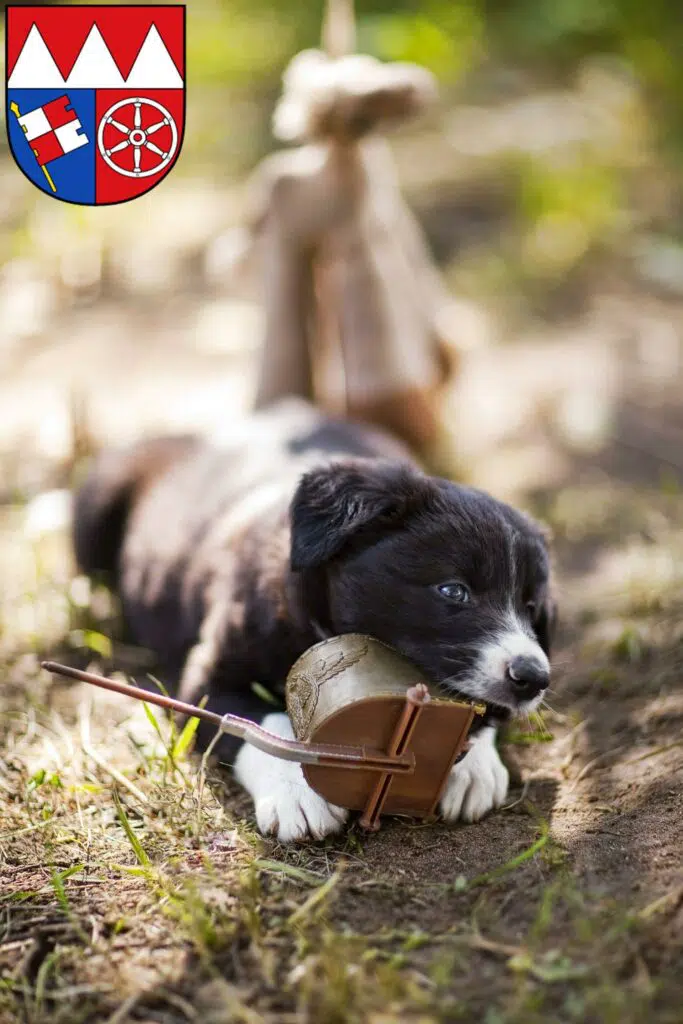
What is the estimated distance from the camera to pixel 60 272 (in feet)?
24.6

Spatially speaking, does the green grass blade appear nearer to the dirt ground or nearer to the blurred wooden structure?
the dirt ground

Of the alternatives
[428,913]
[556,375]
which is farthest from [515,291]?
[428,913]

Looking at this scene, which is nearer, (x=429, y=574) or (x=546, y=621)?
(x=429, y=574)

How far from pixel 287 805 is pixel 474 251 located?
6142 millimetres

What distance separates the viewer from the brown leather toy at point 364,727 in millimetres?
2527

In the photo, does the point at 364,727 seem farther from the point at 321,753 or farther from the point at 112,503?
the point at 112,503

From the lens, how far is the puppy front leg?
8.99ft

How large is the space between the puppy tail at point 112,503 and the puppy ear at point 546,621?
1.96 metres

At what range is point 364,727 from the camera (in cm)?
256

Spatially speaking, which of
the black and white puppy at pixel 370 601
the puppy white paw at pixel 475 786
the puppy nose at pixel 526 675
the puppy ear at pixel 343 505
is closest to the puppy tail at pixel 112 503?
the black and white puppy at pixel 370 601

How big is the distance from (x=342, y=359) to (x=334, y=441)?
1.46 meters

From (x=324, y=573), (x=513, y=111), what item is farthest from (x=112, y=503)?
(x=513, y=111)

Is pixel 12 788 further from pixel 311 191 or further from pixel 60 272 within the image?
pixel 60 272

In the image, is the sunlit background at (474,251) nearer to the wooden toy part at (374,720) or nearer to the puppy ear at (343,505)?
the puppy ear at (343,505)
